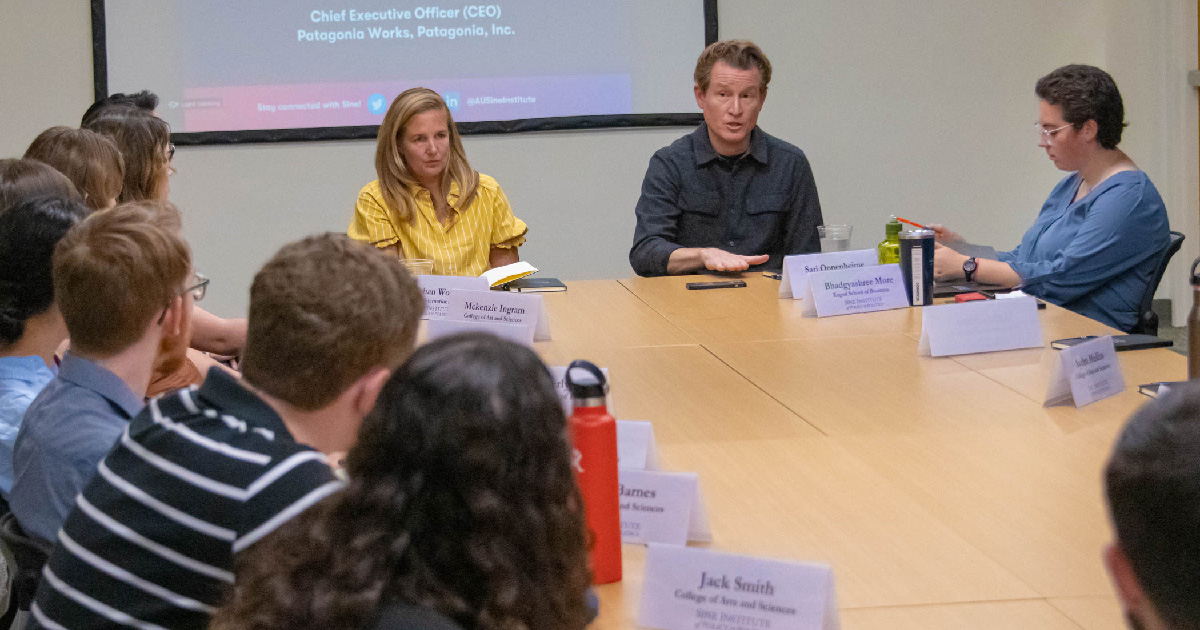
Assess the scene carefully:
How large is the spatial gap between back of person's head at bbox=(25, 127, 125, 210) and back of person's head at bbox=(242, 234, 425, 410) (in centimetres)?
157

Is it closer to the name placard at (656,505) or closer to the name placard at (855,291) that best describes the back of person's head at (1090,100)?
the name placard at (855,291)

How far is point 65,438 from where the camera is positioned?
140 centimetres

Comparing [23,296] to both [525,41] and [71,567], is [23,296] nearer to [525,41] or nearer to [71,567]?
[71,567]

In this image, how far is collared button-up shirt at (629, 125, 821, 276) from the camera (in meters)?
3.67

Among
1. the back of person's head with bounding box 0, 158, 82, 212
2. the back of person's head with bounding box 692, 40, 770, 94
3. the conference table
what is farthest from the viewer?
the back of person's head with bounding box 692, 40, 770, 94

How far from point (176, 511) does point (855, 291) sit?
6.65ft

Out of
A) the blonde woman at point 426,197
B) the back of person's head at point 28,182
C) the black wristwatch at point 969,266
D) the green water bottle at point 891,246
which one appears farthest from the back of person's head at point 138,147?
the black wristwatch at point 969,266

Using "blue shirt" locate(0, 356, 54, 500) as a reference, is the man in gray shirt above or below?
above

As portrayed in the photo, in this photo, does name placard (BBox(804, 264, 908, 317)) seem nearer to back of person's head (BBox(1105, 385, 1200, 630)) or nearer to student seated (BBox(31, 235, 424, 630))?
student seated (BBox(31, 235, 424, 630))

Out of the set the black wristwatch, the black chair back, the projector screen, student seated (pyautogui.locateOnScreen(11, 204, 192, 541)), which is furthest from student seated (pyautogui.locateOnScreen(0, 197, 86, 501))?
the projector screen

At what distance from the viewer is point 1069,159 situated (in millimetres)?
3129

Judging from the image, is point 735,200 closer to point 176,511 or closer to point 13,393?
point 13,393

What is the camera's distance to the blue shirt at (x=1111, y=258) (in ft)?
9.57

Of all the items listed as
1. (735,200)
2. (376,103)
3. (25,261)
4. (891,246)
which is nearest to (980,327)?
(891,246)
